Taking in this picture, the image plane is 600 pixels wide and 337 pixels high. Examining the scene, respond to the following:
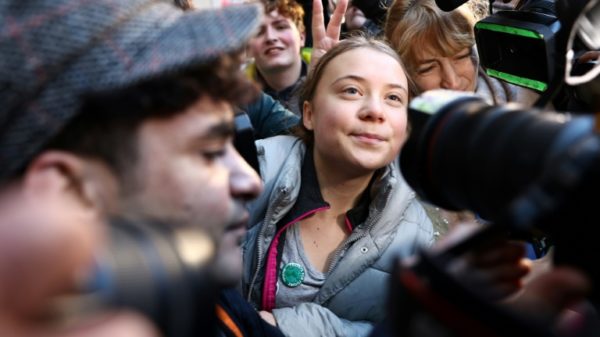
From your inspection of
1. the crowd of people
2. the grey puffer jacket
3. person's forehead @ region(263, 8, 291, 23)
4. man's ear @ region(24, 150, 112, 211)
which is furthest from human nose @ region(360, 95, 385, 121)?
person's forehead @ region(263, 8, 291, 23)

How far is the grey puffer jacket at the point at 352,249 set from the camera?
1971 millimetres

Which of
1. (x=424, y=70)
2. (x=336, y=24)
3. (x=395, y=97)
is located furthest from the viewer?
(x=424, y=70)

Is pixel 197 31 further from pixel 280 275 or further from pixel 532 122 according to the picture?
pixel 280 275

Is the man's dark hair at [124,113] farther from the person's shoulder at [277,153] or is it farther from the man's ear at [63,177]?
the person's shoulder at [277,153]

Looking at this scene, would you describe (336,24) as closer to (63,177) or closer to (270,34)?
(270,34)

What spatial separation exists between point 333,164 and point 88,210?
132 centimetres

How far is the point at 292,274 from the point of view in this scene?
204cm

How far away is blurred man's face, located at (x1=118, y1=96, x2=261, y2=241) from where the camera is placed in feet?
3.48

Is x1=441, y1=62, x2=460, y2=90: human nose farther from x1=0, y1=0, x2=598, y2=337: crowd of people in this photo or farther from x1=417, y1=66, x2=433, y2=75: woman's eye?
x1=0, y1=0, x2=598, y2=337: crowd of people

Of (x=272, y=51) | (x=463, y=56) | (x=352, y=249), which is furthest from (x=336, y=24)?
(x=352, y=249)

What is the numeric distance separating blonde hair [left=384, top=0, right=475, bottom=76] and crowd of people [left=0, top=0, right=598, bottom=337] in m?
0.48

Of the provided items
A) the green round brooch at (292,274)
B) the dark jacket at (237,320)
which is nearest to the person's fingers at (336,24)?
the green round brooch at (292,274)

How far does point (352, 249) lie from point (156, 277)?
4.61ft

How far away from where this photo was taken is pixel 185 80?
109 cm
